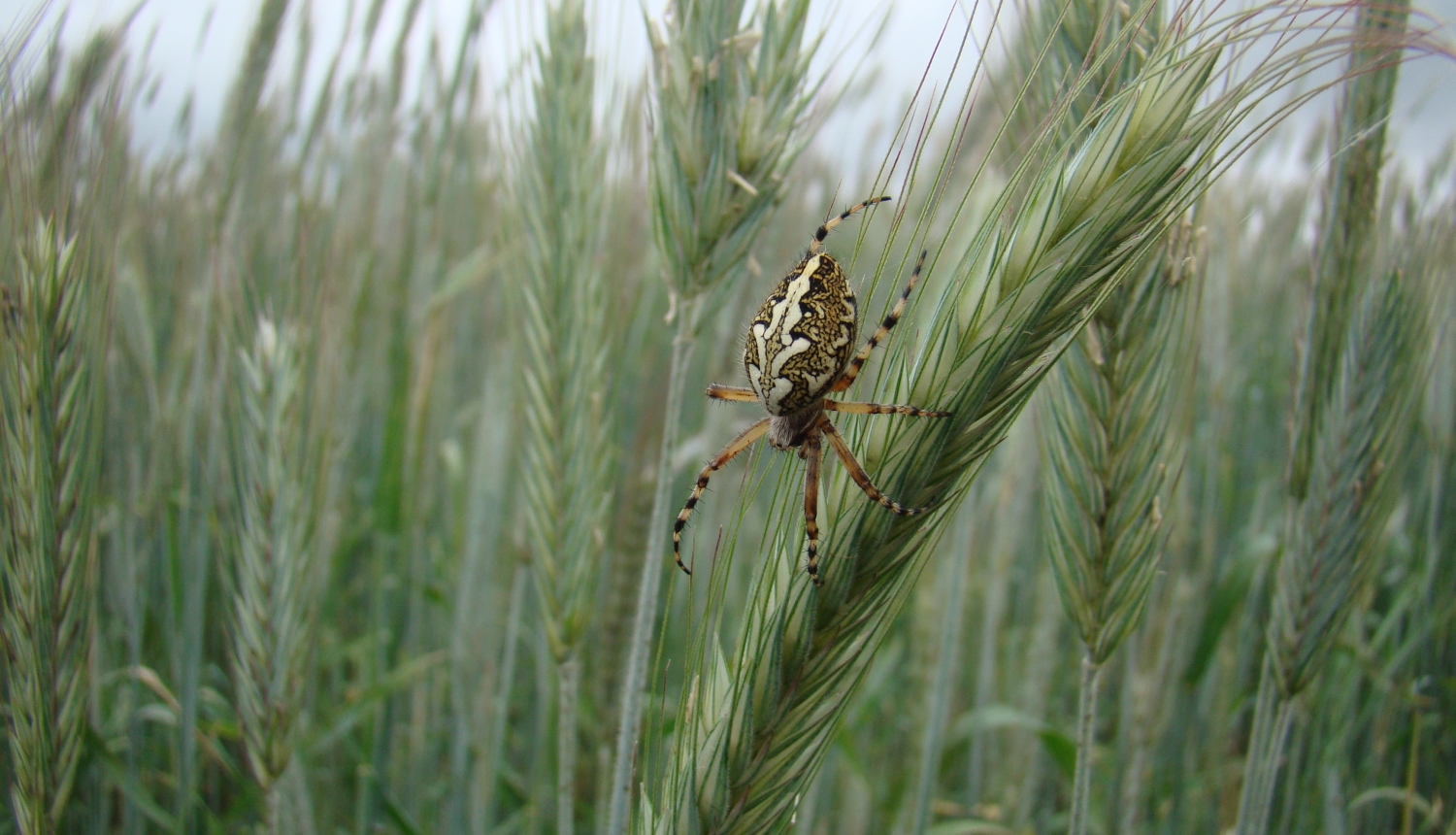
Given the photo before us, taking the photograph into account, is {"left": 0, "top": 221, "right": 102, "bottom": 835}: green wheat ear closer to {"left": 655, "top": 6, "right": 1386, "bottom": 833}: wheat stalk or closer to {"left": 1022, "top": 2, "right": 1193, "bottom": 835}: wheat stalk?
{"left": 655, "top": 6, "right": 1386, "bottom": 833}: wheat stalk

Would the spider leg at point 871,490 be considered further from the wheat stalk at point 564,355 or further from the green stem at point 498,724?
the green stem at point 498,724

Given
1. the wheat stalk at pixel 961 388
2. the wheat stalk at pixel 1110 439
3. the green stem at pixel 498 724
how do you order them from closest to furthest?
the wheat stalk at pixel 961 388 < the wheat stalk at pixel 1110 439 < the green stem at pixel 498 724

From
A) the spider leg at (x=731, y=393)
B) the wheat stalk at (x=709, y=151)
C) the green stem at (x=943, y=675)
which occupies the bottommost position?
the green stem at (x=943, y=675)

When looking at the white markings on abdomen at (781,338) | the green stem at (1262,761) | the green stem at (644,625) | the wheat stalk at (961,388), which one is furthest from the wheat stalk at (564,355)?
the green stem at (1262,761)

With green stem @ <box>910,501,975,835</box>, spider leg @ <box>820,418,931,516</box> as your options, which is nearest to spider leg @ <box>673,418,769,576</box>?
green stem @ <box>910,501,975,835</box>

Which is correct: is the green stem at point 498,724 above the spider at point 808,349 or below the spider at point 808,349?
below

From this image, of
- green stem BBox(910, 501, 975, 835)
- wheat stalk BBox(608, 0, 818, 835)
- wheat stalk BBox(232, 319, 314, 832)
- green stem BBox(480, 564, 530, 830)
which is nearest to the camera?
wheat stalk BBox(608, 0, 818, 835)
